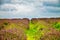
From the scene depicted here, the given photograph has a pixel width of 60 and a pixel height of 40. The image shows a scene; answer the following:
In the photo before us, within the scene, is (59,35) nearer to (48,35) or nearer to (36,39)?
(48,35)

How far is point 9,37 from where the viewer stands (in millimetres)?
8000

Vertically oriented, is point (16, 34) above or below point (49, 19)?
above

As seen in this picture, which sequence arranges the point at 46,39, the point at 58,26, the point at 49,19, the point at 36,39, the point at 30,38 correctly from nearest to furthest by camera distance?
the point at 46,39 < the point at 36,39 < the point at 30,38 < the point at 58,26 < the point at 49,19

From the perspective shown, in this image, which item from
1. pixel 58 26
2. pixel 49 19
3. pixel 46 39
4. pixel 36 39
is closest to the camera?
pixel 46 39

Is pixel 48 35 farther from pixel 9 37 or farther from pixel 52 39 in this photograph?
pixel 9 37

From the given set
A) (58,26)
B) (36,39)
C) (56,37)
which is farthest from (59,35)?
(58,26)

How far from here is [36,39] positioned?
350 inches

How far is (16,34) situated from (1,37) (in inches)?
24.5

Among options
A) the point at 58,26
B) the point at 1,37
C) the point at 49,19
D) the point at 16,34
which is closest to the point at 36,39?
the point at 16,34

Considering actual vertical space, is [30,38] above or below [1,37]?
below

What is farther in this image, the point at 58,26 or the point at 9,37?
the point at 58,26

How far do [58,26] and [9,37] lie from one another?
420 centimetres

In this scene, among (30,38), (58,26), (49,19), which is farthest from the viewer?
(49,19)

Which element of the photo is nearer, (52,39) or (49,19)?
(52,39)
